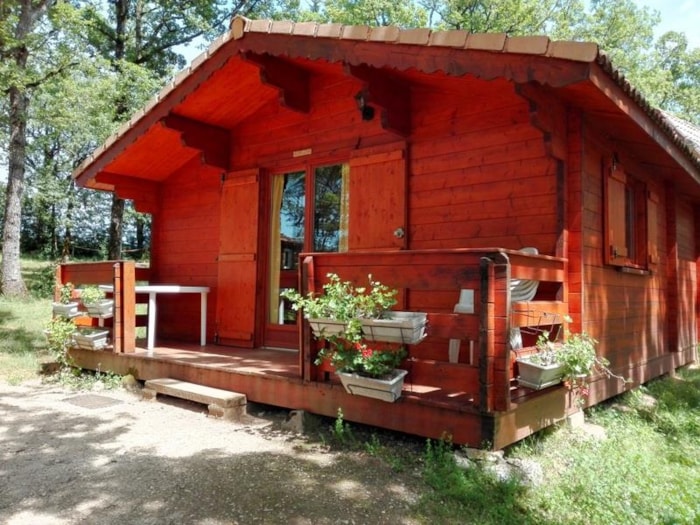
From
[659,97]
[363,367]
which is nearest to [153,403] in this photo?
[363,367]

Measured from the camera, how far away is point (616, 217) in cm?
454

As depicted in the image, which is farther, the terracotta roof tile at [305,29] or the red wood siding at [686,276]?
the red wood siding at [686,276]

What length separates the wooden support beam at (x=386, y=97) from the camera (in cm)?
425

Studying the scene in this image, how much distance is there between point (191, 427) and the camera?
12.8 feet

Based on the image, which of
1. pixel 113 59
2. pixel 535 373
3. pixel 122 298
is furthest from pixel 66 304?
pixel 113 59

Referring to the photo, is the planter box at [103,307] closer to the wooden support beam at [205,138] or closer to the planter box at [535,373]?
the wooden support beam at [205,138]

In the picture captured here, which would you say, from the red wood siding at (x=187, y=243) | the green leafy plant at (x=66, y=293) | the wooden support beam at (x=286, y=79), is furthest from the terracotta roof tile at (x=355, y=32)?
the green leafy plant at (x=66, y=293)

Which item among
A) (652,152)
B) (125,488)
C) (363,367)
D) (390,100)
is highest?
(390,100)

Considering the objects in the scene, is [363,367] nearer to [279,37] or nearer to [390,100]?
[390,100]

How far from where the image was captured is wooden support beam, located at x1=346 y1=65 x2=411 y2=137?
13.9 ft

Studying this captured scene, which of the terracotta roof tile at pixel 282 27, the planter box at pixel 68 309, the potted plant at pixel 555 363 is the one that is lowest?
the potted plant at pixel 555 363

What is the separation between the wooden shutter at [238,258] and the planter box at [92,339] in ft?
4.02

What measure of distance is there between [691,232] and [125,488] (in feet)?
26.1

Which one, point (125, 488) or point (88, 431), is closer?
point (125, 488)
